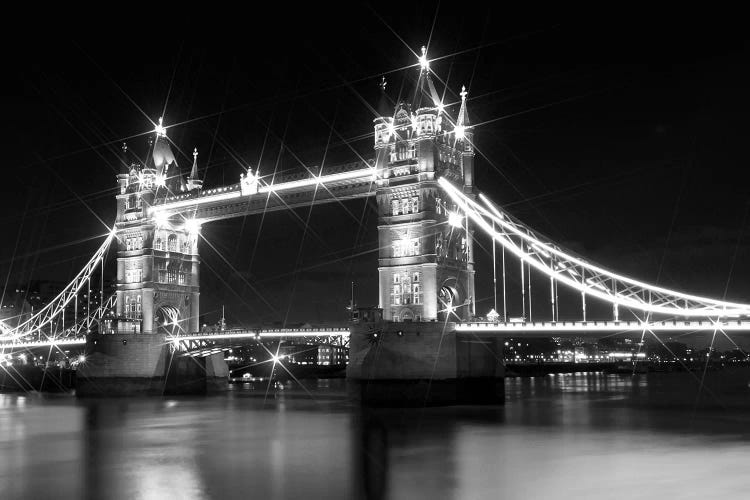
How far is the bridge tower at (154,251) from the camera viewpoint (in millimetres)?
52656

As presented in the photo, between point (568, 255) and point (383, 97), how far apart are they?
505 inches

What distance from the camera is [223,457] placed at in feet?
81.8

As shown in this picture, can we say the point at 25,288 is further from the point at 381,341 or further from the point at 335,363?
the point at 381,341

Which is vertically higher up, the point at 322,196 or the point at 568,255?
the point at 322,196

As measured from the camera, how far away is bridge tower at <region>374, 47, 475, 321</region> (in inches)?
1550

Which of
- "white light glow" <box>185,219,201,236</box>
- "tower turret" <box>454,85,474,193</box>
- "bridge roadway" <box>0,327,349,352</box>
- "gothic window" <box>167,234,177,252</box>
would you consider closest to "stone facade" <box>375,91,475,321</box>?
"tower turret" <box>454,85,474,193</box>

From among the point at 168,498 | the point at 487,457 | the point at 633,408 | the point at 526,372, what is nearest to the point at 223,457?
the point at 168,498

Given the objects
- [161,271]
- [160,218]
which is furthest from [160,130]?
[161,271]

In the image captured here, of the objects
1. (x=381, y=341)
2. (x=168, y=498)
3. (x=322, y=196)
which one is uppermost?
(x=322, y=196)

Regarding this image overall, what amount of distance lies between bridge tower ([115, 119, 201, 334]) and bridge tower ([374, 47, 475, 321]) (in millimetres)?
18147

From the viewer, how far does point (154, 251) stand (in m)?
52.7

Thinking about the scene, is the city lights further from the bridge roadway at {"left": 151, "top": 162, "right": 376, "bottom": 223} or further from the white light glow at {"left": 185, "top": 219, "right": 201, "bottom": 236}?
the white light glow at {"left": 185, "top": 219, "right": 201, "bottom": 236}

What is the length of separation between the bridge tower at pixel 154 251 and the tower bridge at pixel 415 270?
0.13 metres

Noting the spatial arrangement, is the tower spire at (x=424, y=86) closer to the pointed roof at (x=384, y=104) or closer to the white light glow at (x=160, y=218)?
the pointed roof at (x=384, y=104)
